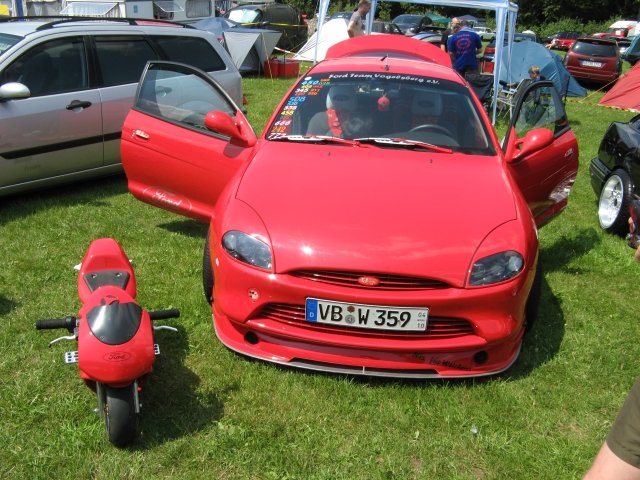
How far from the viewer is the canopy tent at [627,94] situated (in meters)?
14.0

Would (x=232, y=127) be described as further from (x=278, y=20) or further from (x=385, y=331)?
(x=278, y=20)

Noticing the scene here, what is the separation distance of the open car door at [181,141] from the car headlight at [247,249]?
41.6 inches

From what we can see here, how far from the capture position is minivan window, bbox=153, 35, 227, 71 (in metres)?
6.64

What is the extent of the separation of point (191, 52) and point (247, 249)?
4.35m

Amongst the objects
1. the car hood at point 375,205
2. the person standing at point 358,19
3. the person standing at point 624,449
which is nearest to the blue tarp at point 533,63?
the person standing at point 358,19

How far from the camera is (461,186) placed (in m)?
3.56

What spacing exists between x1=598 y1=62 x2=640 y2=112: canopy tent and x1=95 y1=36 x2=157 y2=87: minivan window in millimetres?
11453

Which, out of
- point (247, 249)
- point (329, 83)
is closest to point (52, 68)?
point (329, 83)

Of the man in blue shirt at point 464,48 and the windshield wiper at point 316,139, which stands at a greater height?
the windshield wiper at point 316,139

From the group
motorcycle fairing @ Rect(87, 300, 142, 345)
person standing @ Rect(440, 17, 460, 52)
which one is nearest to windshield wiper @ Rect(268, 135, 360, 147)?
motorcycle fairing @ Rect(87, 300, 142, 345)

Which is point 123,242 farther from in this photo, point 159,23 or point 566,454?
point 566,454

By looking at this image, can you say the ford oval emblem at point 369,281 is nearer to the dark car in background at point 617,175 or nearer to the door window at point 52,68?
the dark car in background at point 617,175

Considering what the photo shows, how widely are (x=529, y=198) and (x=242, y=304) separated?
89.1 inches

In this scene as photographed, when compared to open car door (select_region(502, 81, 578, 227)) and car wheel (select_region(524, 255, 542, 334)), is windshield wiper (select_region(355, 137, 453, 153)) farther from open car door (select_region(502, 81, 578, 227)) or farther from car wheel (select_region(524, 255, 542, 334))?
car wheel (select_region(524, 255, 542, 334))
